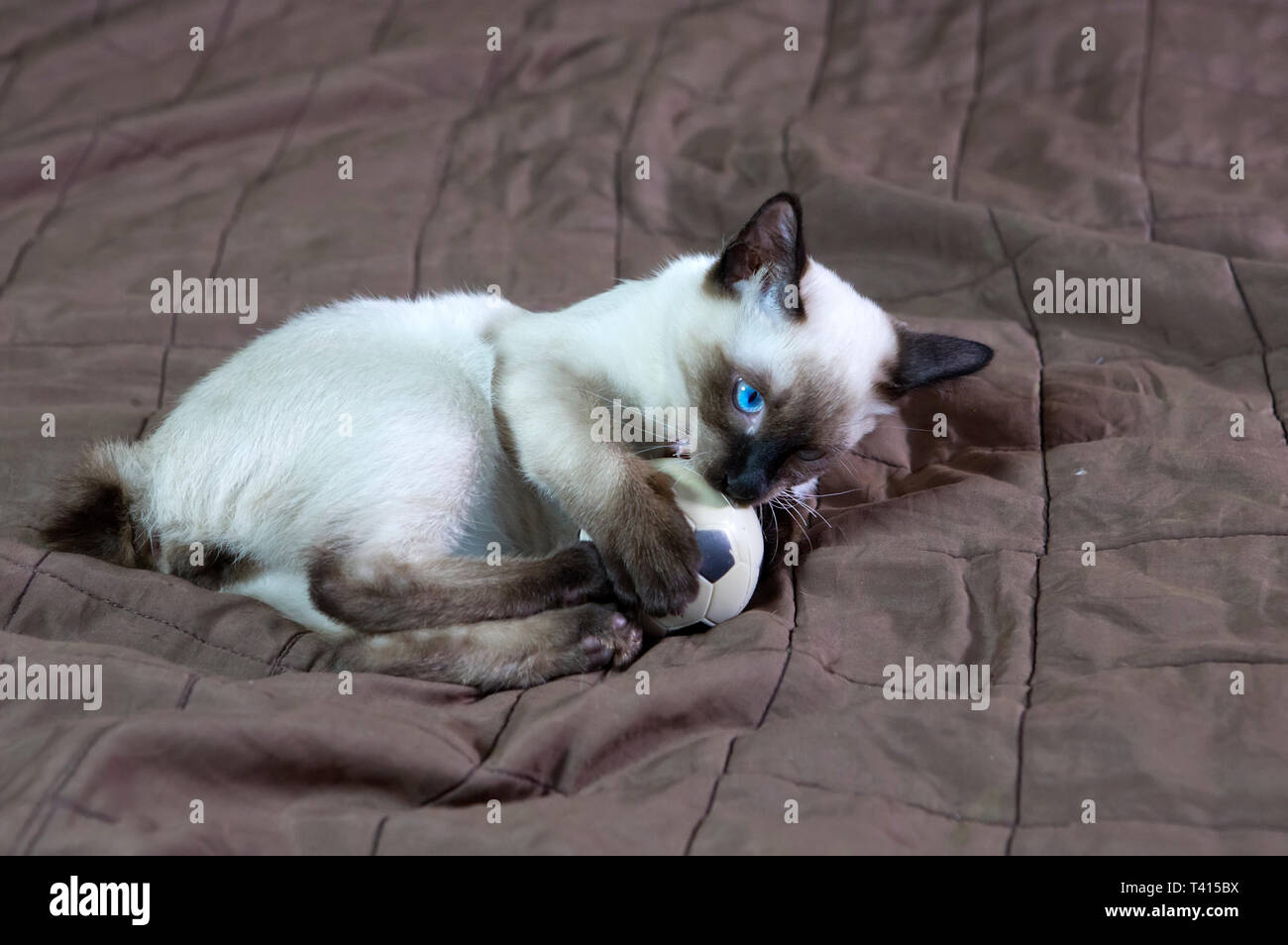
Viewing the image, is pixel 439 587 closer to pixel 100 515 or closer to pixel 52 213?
pixel 100 515

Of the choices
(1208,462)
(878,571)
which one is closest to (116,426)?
(878,571)

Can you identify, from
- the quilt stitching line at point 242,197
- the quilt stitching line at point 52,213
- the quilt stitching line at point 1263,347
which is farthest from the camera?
the quilt stitching line at point 52,213

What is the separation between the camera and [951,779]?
141cm

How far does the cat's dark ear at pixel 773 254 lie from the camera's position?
190cm

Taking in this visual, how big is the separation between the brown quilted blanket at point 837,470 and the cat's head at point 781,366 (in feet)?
0.65

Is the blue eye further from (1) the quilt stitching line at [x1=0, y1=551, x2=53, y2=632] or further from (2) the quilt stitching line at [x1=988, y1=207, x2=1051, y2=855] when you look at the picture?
(1) the quilt stitching line at [x1=0, y1=551, x2=53, y2=632]

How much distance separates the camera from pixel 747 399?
1897 mm

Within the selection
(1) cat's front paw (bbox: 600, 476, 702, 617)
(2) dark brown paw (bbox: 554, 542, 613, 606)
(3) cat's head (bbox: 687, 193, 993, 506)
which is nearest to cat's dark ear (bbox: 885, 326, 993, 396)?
(3) cat's head (bbox: 687, 193, 993, 506)

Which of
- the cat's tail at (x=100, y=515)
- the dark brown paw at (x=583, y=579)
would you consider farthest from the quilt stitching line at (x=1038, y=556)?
the cat's tail at (x=100, y=515)

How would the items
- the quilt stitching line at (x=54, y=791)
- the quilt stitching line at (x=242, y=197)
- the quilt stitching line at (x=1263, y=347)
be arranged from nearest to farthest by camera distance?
the quilt stitching line at (x=54, y=791), the quilt stitching line at (x=1263, y=347), the quilt stitching line at (x=242, y=197)

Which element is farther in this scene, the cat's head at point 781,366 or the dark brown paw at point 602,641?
the cat's head at point 781,366

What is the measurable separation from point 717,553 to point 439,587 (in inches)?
16.5

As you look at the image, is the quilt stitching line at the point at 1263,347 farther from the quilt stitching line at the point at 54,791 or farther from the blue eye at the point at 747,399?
the quilt stitching line at the point at 54,791

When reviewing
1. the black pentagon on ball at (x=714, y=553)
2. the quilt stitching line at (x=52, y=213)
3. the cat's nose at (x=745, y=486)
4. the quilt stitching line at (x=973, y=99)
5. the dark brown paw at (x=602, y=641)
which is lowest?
the dark brown paw at (x=602, y=641)
